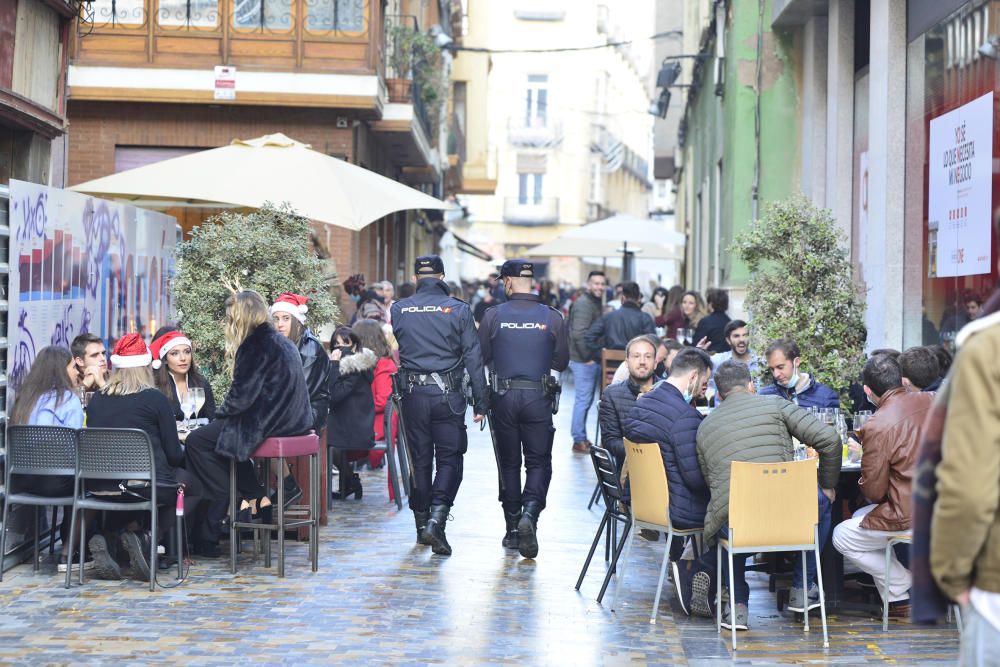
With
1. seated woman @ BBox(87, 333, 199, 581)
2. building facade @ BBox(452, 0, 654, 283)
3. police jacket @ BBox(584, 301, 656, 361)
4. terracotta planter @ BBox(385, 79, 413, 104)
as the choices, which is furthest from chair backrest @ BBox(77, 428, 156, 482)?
building facade @ BBox(452, 0, 654, 283)

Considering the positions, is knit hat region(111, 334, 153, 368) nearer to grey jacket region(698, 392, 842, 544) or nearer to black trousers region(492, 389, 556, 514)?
black trousers region(492, 389, 556, 514)

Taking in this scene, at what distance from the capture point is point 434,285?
Answer: 1025cm

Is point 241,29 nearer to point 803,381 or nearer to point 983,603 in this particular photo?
point 803,381

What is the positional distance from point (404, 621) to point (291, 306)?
→ 3.14m

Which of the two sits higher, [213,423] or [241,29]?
[241,29]

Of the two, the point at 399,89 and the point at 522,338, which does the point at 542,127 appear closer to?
the point at 399,89

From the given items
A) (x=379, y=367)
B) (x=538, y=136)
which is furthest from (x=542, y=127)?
(x=379, y=367)

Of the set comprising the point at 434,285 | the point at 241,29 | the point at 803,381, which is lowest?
the point at 803,381

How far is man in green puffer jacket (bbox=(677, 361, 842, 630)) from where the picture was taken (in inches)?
298

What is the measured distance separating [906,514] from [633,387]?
A: 9.53ft

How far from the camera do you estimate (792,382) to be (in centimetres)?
941

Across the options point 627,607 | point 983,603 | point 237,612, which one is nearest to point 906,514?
point 627,607

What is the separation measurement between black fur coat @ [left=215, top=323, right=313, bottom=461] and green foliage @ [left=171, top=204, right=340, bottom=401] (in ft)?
5.20

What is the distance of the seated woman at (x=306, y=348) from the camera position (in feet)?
33.3
